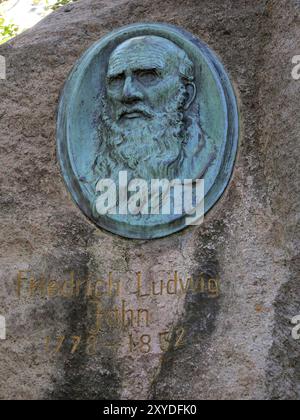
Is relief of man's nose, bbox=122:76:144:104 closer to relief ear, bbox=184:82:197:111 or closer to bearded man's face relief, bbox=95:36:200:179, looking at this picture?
bearded man's face relief, bbox=95:36:200:179

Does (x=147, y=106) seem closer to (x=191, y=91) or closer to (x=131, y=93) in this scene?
(x=131, y=93)

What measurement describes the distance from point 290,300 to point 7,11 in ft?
16.7

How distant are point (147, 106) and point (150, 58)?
0.71 feet

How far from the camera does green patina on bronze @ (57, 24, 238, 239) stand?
11.4 feet

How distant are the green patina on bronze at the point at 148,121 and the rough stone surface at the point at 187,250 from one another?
0.07 metres

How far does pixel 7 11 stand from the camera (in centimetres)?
741

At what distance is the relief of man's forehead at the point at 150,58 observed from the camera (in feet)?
11.6

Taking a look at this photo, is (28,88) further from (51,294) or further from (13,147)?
(51,294)

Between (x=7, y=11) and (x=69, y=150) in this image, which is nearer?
(x=69, y=150)

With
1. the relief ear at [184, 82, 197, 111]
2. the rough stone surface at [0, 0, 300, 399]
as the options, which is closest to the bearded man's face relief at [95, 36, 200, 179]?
the relief ear at [184, 82, 197, 111]

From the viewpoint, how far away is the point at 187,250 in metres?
3.38

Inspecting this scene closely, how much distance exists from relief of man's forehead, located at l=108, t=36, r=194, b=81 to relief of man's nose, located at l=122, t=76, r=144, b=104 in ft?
0.26
